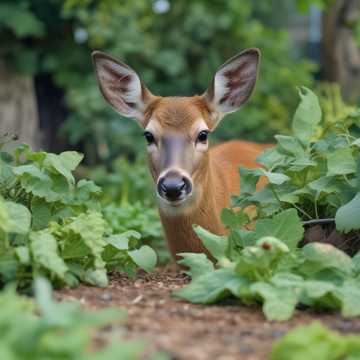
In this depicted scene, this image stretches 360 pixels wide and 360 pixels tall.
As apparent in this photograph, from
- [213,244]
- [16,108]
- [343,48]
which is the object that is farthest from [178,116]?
[343,48]

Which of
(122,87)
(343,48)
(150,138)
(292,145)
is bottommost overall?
(292,145)

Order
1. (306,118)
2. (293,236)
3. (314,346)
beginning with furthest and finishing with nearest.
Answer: (306,118), (293,236), (314,346)

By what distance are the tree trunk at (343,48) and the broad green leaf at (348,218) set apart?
7818 millimetres

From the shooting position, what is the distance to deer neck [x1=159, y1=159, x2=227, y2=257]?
6004 millimetres

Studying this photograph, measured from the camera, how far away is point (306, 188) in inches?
203

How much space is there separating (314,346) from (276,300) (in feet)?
2.60

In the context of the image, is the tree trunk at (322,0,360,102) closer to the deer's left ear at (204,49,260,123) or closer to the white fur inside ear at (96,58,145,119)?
the deer's left ear at (204,49,260,123)

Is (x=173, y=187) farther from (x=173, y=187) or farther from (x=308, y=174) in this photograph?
(x=308, y=174)

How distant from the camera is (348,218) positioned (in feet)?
15.3

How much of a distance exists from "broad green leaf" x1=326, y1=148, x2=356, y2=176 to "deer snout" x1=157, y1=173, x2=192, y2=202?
1.06m

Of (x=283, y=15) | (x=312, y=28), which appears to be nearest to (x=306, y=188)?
(x=283, y=15)

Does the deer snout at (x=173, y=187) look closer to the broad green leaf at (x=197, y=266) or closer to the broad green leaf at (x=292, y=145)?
the broad green leaf at (x=292, y=145)

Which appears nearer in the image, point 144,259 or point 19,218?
point 19,218

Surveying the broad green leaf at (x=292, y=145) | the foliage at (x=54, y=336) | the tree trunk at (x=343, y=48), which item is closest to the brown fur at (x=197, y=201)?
the broad green leaf at (x=292, y=145)
